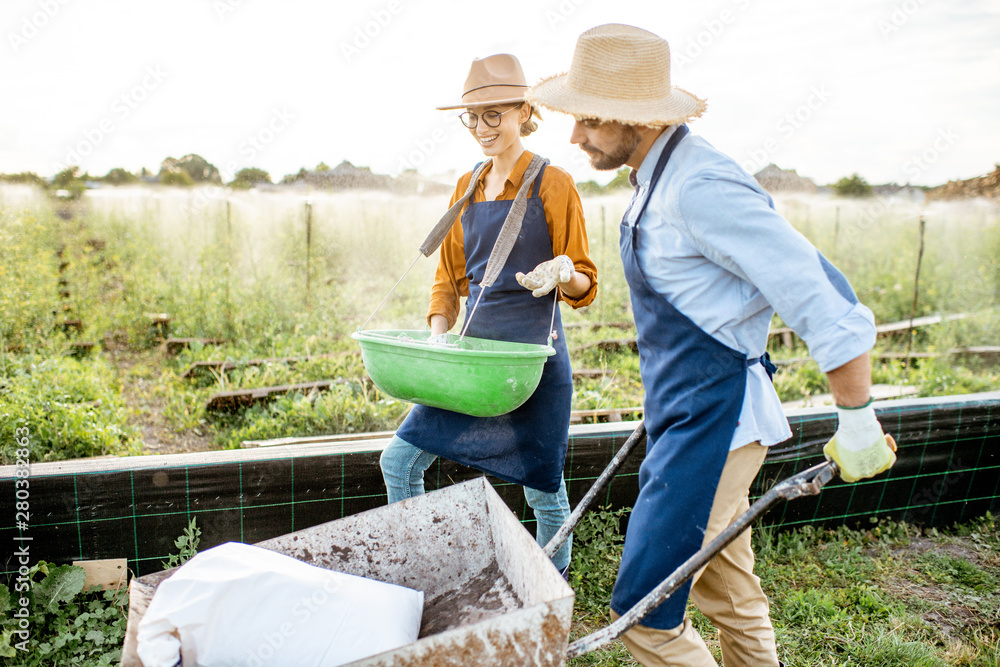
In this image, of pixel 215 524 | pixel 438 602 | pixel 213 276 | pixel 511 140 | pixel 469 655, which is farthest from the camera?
pixel 213 276

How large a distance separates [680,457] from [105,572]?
2.27 meters

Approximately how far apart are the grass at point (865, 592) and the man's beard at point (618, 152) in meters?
1.79

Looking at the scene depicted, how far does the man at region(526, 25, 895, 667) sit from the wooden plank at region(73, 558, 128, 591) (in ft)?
6.54

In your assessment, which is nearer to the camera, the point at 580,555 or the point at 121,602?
the point at 121,602

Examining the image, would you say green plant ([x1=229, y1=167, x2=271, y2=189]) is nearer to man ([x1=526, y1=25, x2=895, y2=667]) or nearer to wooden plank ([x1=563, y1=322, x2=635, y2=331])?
wooden plank ([x1=563, y1=322, x2=635, y2=331])

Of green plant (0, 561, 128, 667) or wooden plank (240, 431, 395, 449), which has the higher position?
wooden plank (240, 431, 395, 449)

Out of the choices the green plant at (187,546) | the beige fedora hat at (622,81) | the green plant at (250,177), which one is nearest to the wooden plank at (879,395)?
the beige fedora hat at (622,81)

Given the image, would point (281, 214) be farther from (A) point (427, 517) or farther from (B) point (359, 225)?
(A) point (427, 517)

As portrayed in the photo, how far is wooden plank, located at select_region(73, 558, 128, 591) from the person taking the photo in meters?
2.50

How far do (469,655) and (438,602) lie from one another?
70 centimetres

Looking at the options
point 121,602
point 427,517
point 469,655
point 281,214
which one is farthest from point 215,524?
point 281,214

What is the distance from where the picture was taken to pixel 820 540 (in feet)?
10.8

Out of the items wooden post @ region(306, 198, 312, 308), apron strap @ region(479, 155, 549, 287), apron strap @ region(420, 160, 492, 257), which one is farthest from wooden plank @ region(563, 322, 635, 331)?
apron strap @ region(479, 155, 549, 287)

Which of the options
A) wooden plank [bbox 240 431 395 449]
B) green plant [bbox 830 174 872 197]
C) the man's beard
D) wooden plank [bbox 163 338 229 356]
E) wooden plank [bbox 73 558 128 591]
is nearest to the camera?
the man's beard
